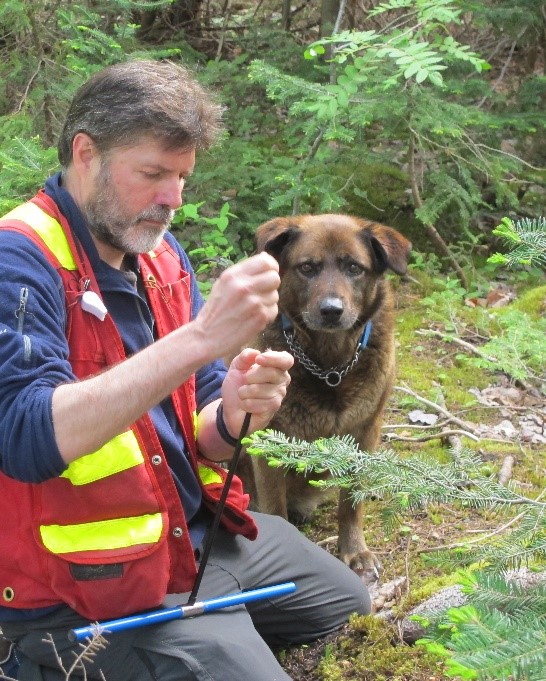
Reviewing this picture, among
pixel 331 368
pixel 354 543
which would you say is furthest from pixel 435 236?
pixel 354 543

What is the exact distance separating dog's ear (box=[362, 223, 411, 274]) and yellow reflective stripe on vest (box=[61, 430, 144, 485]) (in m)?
2.07

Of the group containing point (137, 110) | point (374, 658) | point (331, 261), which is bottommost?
point (374, 658)

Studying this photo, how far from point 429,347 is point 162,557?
4144mm

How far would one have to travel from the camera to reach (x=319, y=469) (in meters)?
2.30

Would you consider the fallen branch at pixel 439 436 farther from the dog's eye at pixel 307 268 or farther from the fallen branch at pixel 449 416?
the dog's eye at pixel 307 268

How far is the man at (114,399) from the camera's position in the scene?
7.25 ft

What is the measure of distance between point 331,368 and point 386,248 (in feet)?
2.16

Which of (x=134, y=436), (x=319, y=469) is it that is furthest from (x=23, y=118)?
(x=319, y=469)

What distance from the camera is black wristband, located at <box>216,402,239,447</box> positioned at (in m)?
2.95

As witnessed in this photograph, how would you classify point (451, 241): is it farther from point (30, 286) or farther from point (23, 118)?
point (30, 286)

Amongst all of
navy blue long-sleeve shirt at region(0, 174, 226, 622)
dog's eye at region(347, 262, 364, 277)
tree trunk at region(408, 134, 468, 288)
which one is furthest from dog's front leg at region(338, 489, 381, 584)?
tree trunk at region(408, 134, 468, 288)

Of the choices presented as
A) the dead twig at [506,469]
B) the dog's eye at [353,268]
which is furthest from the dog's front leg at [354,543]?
the dog's eye at [353,268]

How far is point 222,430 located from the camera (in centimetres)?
297

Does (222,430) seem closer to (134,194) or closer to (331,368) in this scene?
(134,194)
